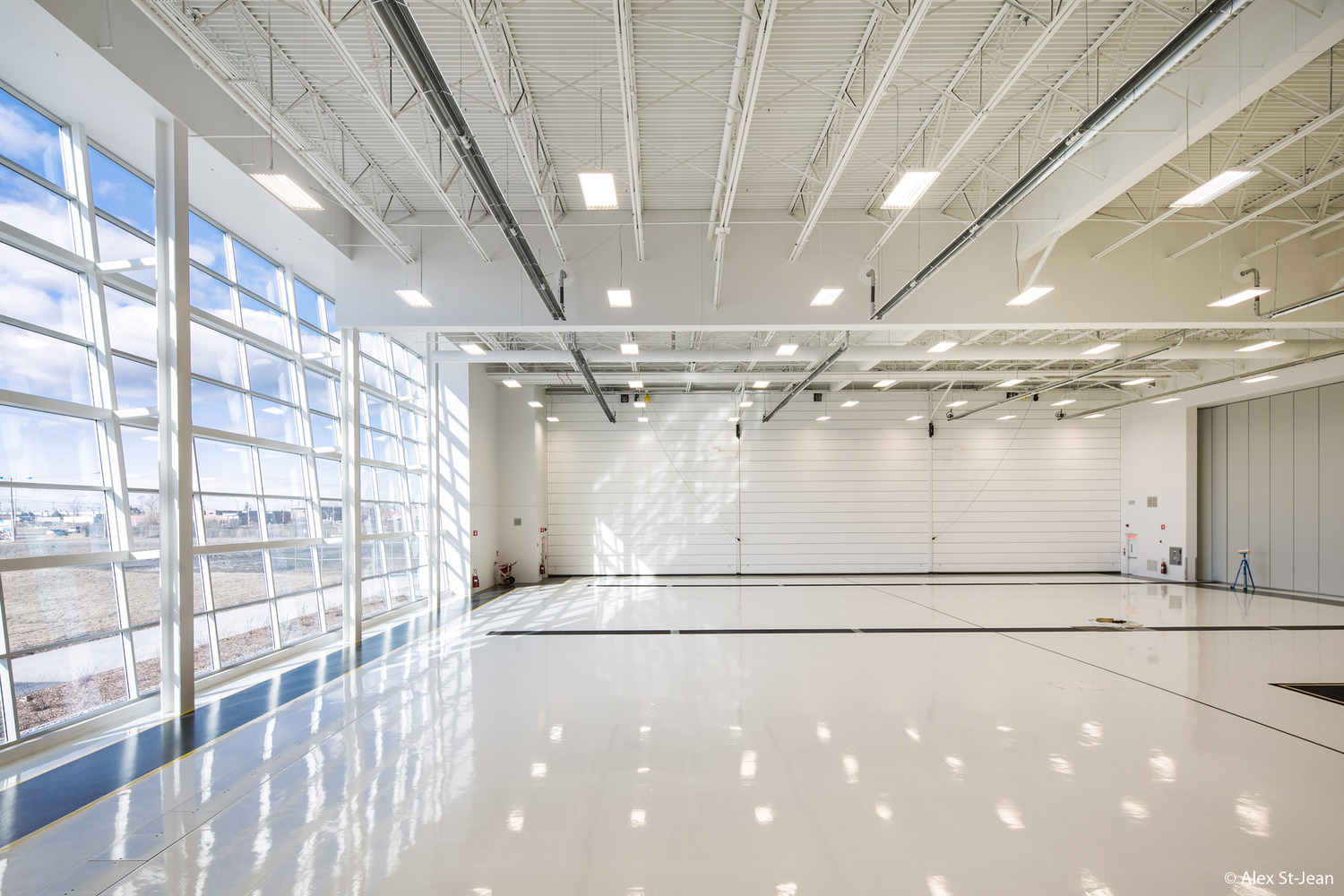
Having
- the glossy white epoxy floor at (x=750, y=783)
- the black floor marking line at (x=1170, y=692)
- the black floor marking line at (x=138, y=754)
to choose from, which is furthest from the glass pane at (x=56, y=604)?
the black floor marking line at (x=1170, y=692)

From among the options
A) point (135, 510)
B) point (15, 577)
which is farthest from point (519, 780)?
point (135, 510)

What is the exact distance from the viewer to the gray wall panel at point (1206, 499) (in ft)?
71.3

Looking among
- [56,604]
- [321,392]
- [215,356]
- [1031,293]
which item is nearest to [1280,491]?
[1031,293]

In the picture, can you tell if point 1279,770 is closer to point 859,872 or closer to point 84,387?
point 859,872

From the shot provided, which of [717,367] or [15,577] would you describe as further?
[717,367]

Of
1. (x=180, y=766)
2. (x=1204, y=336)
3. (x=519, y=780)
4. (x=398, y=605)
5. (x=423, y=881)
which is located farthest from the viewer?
(x=1204, y=336)

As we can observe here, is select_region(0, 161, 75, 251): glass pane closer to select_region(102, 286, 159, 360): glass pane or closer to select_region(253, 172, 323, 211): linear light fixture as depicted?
select_region(102, 286, 159, 360): glass pane

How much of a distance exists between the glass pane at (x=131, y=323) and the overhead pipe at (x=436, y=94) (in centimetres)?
430

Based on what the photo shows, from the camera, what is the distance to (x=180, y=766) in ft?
20.7

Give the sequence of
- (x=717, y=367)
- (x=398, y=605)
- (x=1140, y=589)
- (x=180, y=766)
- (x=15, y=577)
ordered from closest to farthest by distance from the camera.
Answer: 1. (x=180, y=766)
2. (x=15, y=577)
3. (x=398, y=605)
4. (x=1140, y=589)
5. (x=717, y=367)

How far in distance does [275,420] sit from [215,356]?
5.65 ft

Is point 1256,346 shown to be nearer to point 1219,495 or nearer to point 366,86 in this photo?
point 1219,495

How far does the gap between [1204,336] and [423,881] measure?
20.8 meters

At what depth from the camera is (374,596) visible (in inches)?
621
